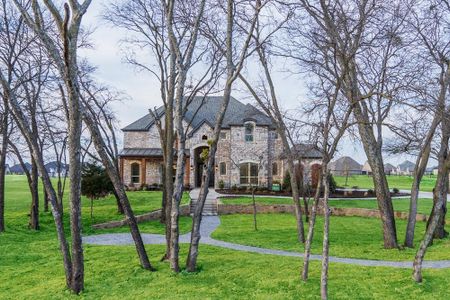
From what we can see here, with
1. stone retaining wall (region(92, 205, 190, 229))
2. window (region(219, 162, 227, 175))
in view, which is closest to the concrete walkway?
stone retaining wall (region(92, 205, 190, 229))

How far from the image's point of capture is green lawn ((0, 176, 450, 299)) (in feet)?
27.0

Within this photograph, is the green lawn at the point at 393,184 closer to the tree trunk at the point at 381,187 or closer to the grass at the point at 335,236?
the grass at the point at 335,236

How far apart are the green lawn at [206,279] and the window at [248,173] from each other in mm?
20501

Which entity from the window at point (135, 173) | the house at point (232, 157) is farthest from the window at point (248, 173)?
the window at point (135, 173)

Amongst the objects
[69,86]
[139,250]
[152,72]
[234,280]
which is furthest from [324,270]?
[152,72]

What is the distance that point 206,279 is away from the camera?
9.05 meters

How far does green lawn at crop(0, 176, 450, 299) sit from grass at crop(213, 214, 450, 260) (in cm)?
208

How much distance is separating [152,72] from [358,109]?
7.38 metres

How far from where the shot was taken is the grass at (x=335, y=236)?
12273mm

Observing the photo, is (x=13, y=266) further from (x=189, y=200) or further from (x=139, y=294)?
(x=189, y=200)

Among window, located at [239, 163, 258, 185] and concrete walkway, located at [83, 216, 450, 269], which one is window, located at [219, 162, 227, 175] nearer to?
window, located at [239, 163, 258, 185]

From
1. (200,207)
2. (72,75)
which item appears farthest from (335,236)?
(72,75)

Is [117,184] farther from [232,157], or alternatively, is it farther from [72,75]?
[232,157]

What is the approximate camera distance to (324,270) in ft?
25.0
